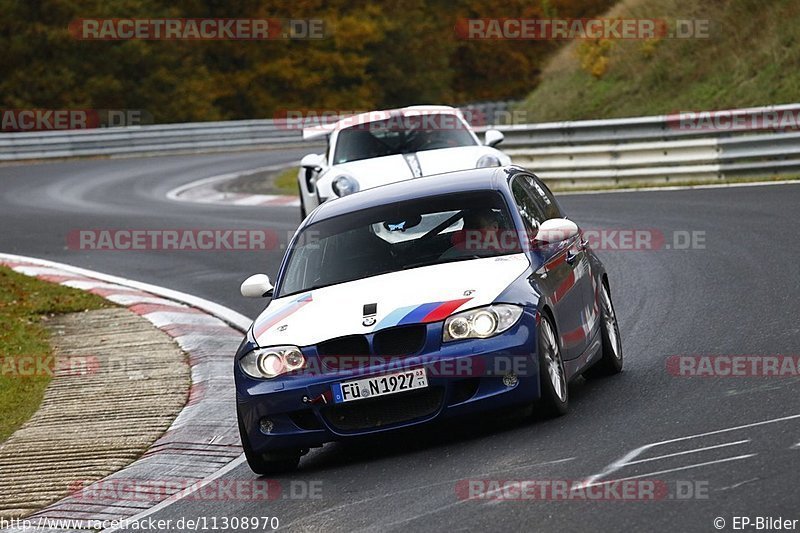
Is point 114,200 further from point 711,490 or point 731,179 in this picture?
point 711,490

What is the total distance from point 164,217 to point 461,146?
7.19 metres

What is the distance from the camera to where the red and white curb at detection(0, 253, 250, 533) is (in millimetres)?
7602

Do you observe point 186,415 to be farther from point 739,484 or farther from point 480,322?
point 739,484

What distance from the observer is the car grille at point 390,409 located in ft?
24.4

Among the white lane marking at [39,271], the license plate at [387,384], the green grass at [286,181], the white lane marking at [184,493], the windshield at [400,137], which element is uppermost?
the windshield at [400,137]

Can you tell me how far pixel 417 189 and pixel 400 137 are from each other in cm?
731

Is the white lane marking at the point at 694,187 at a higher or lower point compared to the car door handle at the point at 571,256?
lower

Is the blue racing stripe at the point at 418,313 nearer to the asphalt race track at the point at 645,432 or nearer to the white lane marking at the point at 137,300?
the asphalt race track at the point at 645,432

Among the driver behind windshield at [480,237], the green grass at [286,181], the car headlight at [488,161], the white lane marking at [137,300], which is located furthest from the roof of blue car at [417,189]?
the green grass at [286,181]

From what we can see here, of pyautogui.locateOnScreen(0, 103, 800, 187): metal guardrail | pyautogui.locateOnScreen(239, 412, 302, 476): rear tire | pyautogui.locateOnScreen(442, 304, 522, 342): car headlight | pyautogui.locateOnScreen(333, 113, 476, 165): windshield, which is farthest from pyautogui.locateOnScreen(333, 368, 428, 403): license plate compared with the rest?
pyautogui.locateOnScreen(0, 103, 800, 187): metal guardrail

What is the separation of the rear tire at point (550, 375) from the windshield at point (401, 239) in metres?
0.73

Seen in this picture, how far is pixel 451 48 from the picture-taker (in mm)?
67062

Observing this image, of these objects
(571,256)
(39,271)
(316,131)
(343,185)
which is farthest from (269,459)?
(316,131)

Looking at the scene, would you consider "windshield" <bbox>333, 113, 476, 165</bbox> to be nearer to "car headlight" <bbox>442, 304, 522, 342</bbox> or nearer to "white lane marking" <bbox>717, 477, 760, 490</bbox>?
"car headlight" <bbox>442, 304, 522, 342</bbox>
